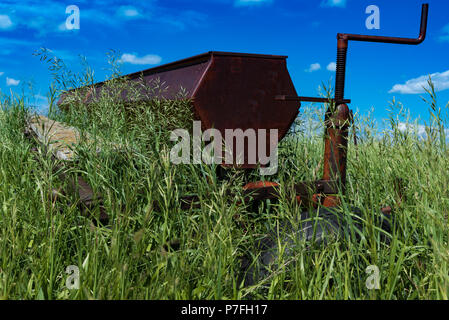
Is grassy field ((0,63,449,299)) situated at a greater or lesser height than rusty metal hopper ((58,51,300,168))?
lesser

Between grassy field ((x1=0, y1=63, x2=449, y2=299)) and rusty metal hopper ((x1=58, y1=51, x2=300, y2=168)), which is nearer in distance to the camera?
grassy field ((x1=0, y1=63, x2=449, y2=299))

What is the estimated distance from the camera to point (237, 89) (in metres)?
3.94

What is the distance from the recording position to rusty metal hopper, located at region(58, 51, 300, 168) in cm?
379

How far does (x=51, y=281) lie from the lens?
214 centimetres

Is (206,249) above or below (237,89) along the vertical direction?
below

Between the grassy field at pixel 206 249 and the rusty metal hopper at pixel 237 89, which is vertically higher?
the rusty metal hopper at pixel 237 89

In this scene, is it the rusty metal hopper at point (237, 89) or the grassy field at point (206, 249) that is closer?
the grassy field at point (206, 249)

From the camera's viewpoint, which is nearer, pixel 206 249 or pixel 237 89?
pixel 206 249

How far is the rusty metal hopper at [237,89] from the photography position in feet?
12.4

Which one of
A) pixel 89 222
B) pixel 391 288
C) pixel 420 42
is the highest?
pixel 420 42
